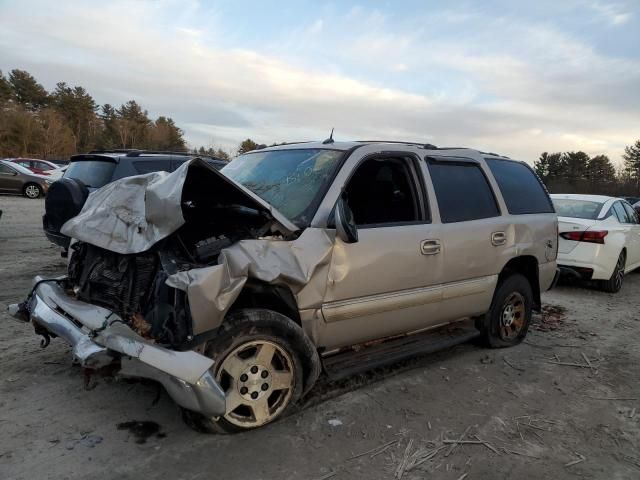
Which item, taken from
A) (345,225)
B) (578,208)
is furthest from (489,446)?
(578,208)

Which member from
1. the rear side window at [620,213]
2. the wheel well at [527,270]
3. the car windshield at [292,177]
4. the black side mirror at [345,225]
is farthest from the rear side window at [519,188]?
the rear side window at [620,213]

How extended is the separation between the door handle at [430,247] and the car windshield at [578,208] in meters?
5.02

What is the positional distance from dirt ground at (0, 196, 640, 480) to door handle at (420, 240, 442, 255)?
1087mm

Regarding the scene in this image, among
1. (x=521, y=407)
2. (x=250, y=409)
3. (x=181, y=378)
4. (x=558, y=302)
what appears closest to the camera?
(x=181, y=378)

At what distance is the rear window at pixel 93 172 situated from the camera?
7172 millimetres

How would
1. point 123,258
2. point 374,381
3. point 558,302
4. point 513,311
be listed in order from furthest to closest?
point 558,302, point 513,311, point 374,381, point 123,258

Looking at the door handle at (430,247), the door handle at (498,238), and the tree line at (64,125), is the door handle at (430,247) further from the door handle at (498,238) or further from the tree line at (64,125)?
the tree line at (64,125)

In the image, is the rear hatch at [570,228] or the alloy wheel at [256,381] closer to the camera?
the alloy wheel at [256,381]

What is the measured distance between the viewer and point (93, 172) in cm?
738

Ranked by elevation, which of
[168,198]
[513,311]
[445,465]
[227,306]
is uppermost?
[168,198]

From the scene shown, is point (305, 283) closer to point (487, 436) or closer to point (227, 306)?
point (227, 306)

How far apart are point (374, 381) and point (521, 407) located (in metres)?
1.12

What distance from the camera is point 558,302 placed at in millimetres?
7262

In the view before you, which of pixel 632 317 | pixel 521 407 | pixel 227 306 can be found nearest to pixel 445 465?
pixel 521 407
